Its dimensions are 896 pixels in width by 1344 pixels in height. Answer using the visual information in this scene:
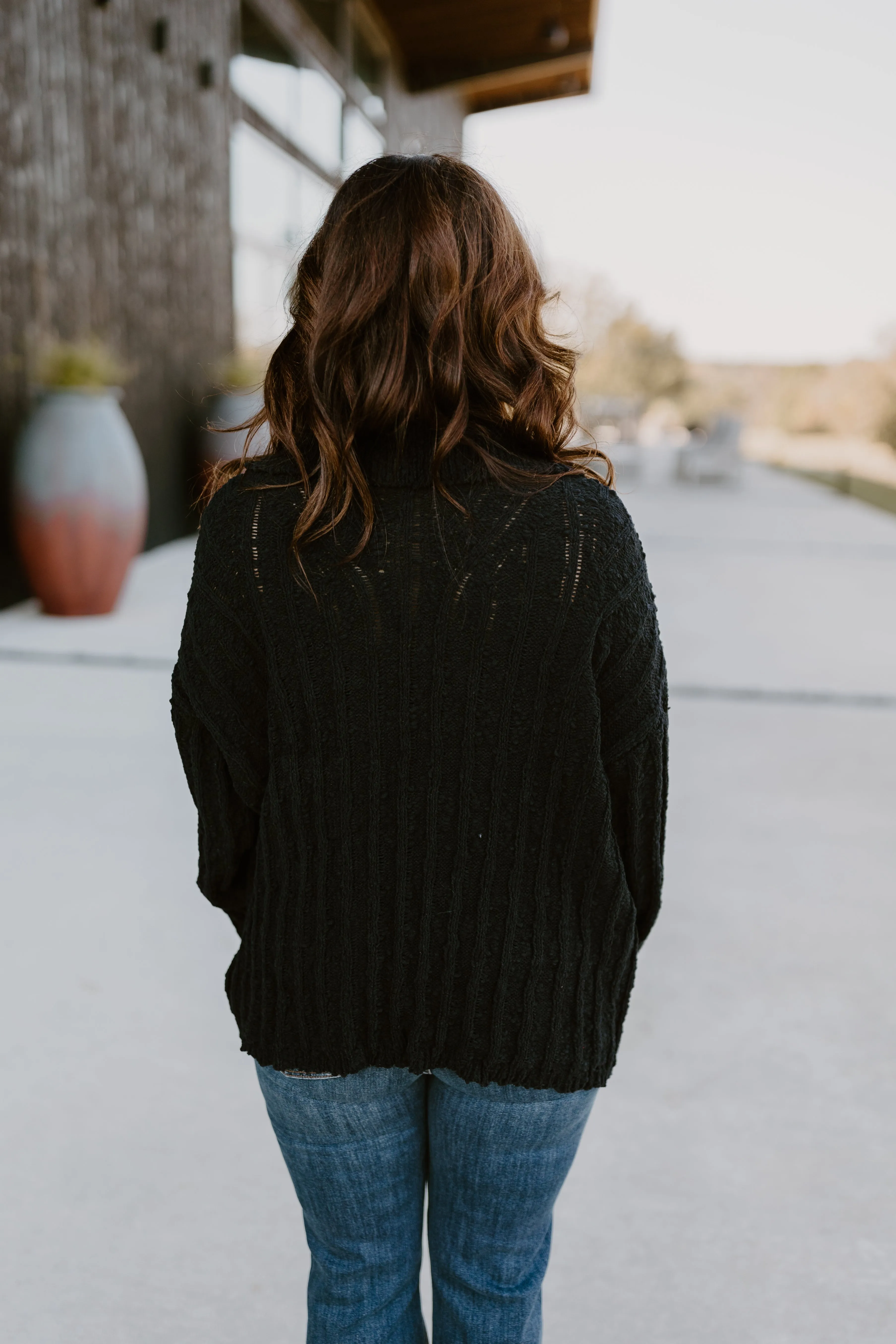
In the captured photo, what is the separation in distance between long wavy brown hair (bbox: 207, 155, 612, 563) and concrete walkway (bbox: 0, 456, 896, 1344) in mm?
1269

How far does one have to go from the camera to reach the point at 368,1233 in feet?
3.53

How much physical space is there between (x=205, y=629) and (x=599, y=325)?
121 ft

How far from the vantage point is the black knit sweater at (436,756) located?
904mm

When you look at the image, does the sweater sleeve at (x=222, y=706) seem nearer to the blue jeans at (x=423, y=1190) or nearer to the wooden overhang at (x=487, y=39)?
the blue jeans at (x=423, y=1190)

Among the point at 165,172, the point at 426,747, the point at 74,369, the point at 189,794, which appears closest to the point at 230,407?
the point at 165,172

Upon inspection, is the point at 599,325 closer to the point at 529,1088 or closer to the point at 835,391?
the point at 835,391

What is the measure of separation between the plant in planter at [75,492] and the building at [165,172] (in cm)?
30

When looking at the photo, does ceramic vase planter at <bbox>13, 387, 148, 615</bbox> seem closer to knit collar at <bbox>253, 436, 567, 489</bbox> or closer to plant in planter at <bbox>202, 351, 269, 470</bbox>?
plant in planter at <bbox>202, 351, 269, 470</bbox>

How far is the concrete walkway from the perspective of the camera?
160 centimetres

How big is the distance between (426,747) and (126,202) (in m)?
7.43

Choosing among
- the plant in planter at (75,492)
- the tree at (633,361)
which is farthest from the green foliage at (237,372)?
the tree at (633,361)

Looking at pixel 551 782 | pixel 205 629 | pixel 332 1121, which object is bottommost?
pixel 332 1121

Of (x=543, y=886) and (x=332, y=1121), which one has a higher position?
(x=543, y=886)

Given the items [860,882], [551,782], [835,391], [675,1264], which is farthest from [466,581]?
[835,391]
